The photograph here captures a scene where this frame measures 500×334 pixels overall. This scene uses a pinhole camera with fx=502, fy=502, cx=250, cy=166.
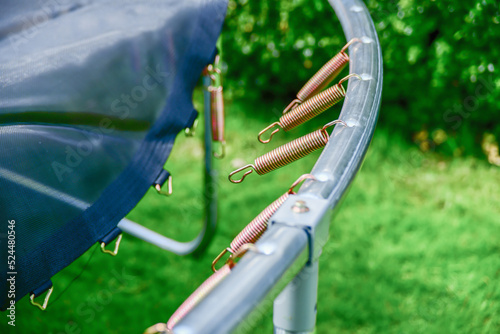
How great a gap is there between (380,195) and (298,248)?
7.07ft

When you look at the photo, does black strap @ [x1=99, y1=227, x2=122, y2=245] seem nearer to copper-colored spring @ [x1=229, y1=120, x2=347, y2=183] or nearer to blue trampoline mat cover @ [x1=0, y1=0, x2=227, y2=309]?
blue trampoline mat cover @ [x1=0, y1=0, x2=227, y2=309]

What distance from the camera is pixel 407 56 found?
248cm

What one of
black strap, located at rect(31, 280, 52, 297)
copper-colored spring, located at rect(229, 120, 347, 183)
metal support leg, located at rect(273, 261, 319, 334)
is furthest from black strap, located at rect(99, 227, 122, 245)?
metal support leg, located at rect(273, 261, 319, 334)

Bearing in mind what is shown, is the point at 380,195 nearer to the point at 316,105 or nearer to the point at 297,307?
the point at 316,105

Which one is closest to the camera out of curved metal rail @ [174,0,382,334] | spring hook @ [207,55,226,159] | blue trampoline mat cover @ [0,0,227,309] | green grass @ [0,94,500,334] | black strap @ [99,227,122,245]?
curved metal rail @ [174,0,382,334]

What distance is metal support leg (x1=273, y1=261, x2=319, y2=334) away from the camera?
648 mm

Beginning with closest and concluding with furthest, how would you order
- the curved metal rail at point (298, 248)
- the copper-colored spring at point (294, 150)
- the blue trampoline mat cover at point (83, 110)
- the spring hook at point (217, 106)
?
the curved metal rail at point (298, 248), the copper-colored spring at point (294, 150), the blue trampoline mat cover at point (83, 110), the spring hook at point (217, 106)

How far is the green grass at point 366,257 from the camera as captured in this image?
199 centimetres

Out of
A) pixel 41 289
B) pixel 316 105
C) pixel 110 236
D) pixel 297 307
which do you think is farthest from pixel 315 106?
pixel 41 289

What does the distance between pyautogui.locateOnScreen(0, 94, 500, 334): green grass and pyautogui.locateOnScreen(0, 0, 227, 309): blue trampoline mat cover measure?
0.97m

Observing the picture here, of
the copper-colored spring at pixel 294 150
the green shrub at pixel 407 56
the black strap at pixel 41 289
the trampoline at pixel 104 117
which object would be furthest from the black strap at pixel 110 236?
the green shrub at pixel 407 56

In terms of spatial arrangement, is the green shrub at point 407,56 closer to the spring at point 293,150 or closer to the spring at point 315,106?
the spring at point 315,106

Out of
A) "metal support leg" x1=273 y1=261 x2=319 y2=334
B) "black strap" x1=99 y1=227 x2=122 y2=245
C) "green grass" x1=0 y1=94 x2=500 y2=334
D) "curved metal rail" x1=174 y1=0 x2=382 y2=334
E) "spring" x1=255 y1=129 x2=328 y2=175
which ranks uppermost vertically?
"curved metal rail" x1=174 y1=0 x2=382 y2=334

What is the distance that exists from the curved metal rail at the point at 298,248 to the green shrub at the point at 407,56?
128 centimetres
